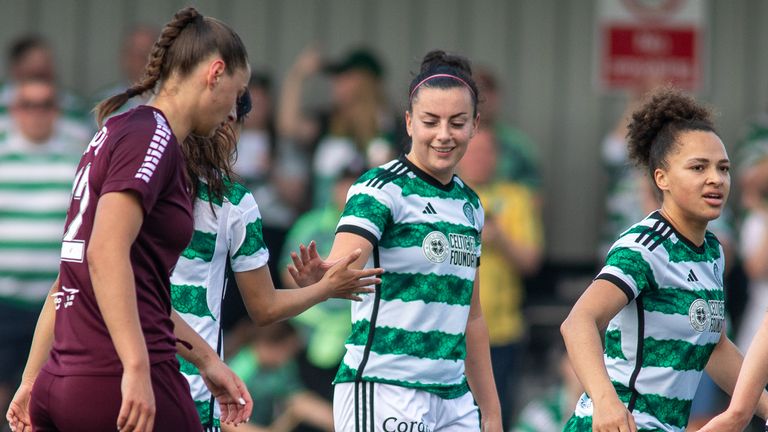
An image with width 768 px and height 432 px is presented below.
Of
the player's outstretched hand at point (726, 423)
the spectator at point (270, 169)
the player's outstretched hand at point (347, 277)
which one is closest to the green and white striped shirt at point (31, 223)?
the spectator at point (270, 169)

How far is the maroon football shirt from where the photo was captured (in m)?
3.71

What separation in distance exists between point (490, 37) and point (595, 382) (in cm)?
650

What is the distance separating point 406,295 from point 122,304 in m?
1.58

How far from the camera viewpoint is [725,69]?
10.8m

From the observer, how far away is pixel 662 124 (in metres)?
5.20

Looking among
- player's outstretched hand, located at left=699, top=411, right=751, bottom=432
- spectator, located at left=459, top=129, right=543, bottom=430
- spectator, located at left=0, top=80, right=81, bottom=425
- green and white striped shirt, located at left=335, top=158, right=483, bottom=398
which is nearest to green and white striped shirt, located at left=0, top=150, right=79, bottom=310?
spectator, located at left=0, top=80, right=81, bottom=425

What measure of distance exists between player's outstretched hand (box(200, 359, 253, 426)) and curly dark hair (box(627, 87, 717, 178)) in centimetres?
176

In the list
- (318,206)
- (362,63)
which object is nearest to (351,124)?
(362,63)

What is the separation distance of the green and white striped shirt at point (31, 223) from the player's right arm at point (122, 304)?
4.94m

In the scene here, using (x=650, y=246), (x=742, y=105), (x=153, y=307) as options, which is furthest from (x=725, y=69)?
(x=153, y=307)

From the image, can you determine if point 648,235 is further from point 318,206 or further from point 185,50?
point 318,206

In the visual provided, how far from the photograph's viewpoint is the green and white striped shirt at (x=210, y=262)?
4.97 m

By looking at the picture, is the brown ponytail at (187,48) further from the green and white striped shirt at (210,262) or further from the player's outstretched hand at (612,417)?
the player's outstretched hand at (612,417)

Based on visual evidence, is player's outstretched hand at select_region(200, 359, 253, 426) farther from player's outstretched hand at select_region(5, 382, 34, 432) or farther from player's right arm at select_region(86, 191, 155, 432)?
player's right arm at select_region(86, 191, 155, 432)
